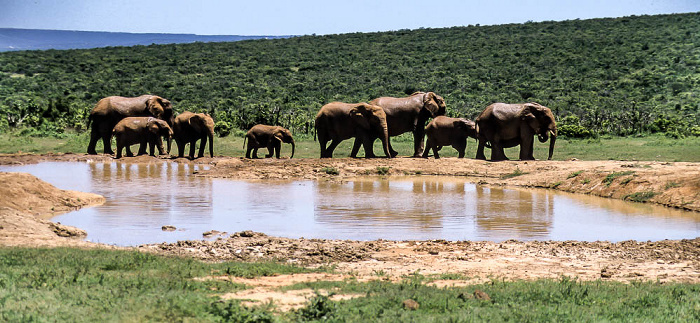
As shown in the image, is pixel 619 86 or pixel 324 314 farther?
pixel 619 86

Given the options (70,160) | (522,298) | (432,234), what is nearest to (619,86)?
(70,160)

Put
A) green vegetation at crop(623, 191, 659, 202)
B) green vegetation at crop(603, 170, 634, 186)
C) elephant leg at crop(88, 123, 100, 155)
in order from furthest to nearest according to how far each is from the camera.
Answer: elephant leg at crop(88, 123, 100, 155) < green vegetation at crop(603, 170, 634, 186) < green vegetation at crop(623, 191, 659, 202)

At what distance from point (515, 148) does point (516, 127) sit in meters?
5.57

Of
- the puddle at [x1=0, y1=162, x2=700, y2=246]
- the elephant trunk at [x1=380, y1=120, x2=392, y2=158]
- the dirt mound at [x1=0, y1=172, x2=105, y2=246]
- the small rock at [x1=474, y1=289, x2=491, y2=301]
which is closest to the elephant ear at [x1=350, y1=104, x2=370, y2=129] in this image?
the elephant trunk at [x1=380, y1=120, x2=392, y2=158]

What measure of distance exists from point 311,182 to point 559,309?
14.7m

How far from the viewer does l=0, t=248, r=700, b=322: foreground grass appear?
285 inches

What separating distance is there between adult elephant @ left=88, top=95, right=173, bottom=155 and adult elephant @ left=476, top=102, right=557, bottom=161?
38.6 ft

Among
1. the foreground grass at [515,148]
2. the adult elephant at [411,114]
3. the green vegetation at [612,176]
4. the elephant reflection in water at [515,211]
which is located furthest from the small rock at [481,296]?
the adult elephant at [411,114]

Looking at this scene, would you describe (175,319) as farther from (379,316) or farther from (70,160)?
(70,160)

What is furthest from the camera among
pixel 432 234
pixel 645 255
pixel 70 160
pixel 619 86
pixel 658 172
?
pixel 619 86

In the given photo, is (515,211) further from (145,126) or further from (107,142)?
(107,142)

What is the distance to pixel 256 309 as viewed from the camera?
7.37 metres

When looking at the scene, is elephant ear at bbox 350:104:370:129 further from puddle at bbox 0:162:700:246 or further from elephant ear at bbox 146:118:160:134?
elephant ear at bbox 146:118:160:134

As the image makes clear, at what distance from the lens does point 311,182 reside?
72.7ft
